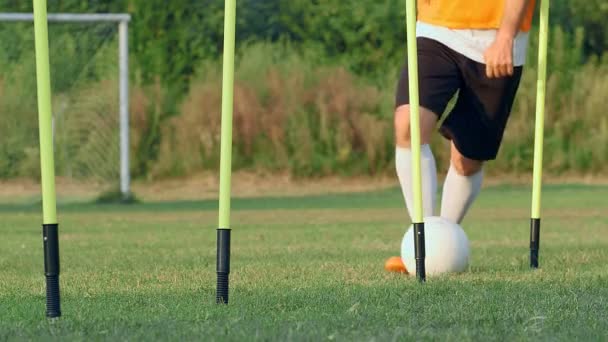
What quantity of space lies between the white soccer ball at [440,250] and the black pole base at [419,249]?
403 mm

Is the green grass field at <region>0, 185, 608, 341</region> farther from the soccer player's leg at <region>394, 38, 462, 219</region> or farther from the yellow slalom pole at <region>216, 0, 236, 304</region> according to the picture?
the soccer player's leg at <region>394, 38, 462, 219</region>

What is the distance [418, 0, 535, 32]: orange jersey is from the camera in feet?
25.0

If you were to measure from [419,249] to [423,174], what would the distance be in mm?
1120

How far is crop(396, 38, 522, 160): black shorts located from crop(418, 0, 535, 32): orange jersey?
0.50ft

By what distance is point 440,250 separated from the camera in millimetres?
7191

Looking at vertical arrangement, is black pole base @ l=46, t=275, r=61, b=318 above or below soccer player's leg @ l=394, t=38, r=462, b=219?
below

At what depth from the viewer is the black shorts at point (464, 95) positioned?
759 cm

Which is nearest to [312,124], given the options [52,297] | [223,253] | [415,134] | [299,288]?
[415,134]

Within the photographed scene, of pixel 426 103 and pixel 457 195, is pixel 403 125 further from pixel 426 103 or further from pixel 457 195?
pixel 457 195

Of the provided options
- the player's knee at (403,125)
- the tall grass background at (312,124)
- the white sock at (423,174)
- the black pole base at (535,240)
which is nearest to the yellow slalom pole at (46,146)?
the player's knee at (403,125)

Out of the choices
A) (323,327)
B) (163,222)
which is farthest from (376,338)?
(163,222)

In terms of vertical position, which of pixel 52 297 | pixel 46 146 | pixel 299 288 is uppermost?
pixel 46 146

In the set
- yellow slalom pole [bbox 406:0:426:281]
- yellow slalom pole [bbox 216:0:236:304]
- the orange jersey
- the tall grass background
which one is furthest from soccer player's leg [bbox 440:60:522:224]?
the tall grass background

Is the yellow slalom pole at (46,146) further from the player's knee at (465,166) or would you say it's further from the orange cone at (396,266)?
the player's knee at (465,166)
